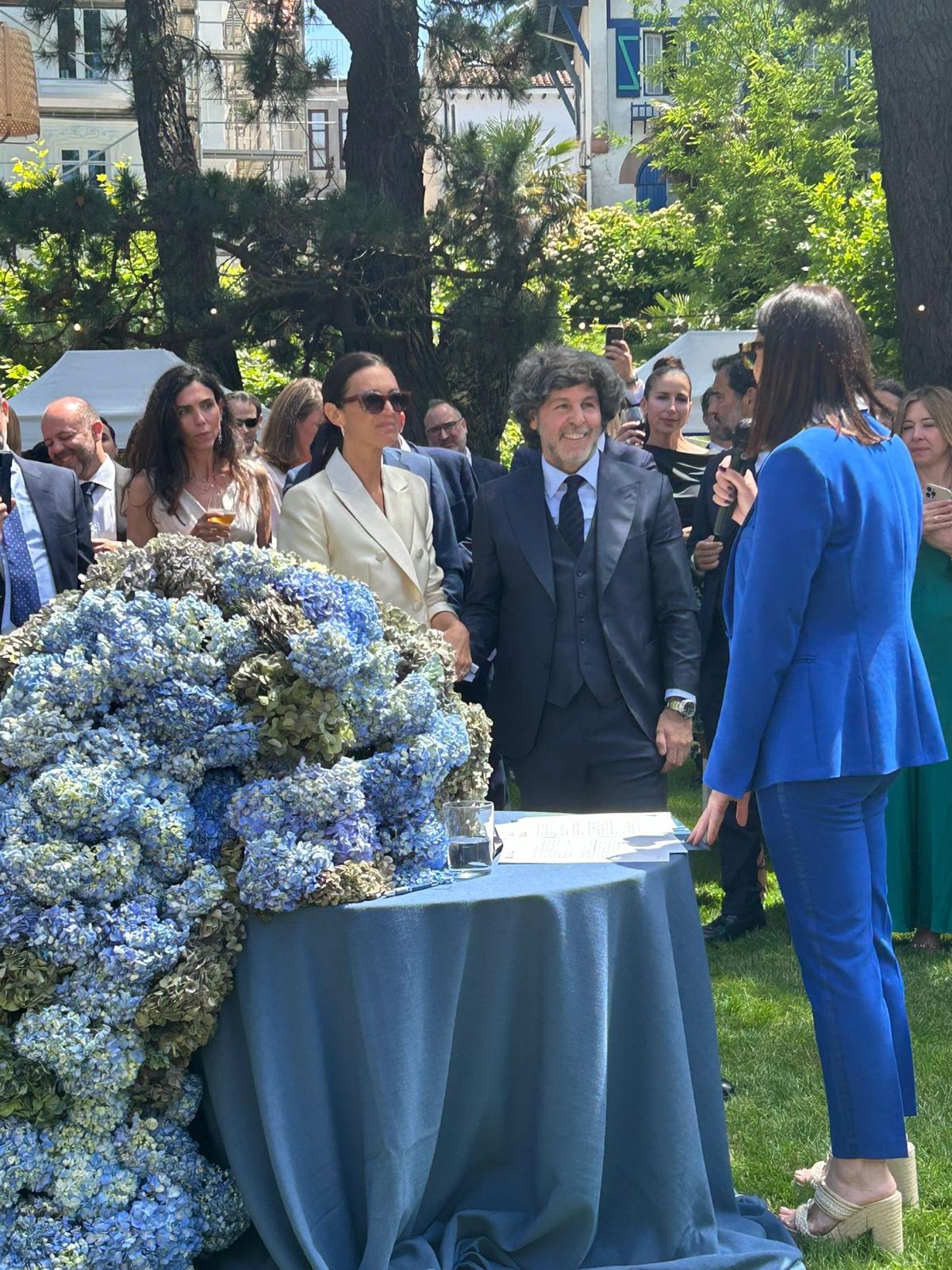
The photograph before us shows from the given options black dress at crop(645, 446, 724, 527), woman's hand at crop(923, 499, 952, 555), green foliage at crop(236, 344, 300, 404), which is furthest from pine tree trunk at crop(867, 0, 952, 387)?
green foliage at crop(236, 344, 300, 404)

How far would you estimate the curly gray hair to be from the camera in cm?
468

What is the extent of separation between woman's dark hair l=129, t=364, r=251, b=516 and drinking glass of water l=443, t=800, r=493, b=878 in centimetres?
252

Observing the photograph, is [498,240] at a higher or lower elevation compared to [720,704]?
higher

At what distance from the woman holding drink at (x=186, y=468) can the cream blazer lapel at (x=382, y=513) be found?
2.75ft

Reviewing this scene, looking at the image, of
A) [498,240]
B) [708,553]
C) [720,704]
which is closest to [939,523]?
[708,553]

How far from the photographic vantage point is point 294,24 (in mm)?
9906

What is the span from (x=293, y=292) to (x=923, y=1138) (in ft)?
20.5

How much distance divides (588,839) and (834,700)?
636mm

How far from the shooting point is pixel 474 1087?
3037 mm

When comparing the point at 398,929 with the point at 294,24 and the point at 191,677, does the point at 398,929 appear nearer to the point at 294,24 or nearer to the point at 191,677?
the point at 191,677

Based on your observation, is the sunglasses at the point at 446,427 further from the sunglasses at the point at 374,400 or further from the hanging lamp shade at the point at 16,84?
the hanging lamp shade at the point at 16,84

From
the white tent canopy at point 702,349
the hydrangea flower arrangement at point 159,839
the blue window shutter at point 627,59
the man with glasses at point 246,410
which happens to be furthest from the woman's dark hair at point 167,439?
the blue window shutter at point 627,59

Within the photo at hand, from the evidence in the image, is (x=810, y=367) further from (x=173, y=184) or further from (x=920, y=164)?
(x=173, y=184)

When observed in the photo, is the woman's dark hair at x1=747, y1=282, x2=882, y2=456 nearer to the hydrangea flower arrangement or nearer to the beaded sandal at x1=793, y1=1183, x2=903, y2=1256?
the hydrangea flower arrangement
